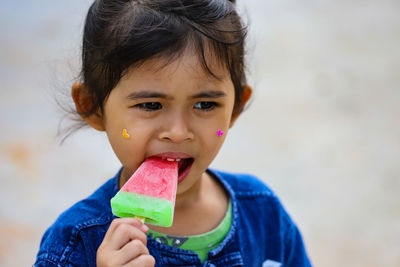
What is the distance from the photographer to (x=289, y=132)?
4078mm

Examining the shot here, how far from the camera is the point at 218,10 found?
1.54m

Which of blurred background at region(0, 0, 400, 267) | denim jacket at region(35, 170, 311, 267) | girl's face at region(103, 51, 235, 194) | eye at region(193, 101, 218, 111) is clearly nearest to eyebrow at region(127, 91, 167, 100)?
girl's face at region(103, 51, 235, 194)

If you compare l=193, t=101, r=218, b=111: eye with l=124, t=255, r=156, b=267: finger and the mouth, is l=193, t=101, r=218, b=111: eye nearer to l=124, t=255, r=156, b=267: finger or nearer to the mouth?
the mouth

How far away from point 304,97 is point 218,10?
3.06 metres

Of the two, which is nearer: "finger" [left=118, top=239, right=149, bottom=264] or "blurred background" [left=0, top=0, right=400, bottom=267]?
"finger" [left=118, top=239, right=149, bottom=264]

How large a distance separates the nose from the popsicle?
0.31 ft

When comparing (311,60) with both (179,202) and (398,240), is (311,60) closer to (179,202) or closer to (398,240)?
(398,240)

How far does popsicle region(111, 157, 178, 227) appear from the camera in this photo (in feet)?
4.64

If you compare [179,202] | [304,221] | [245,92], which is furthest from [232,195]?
[304,221]

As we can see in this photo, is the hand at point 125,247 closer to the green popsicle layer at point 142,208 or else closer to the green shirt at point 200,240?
the green popsicle layer at point 142,208

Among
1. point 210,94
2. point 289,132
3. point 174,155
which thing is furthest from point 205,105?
point 289,132

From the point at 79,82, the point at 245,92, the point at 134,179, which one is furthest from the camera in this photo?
the point at 245,92

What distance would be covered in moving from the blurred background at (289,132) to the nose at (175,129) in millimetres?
806

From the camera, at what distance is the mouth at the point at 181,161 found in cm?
152
